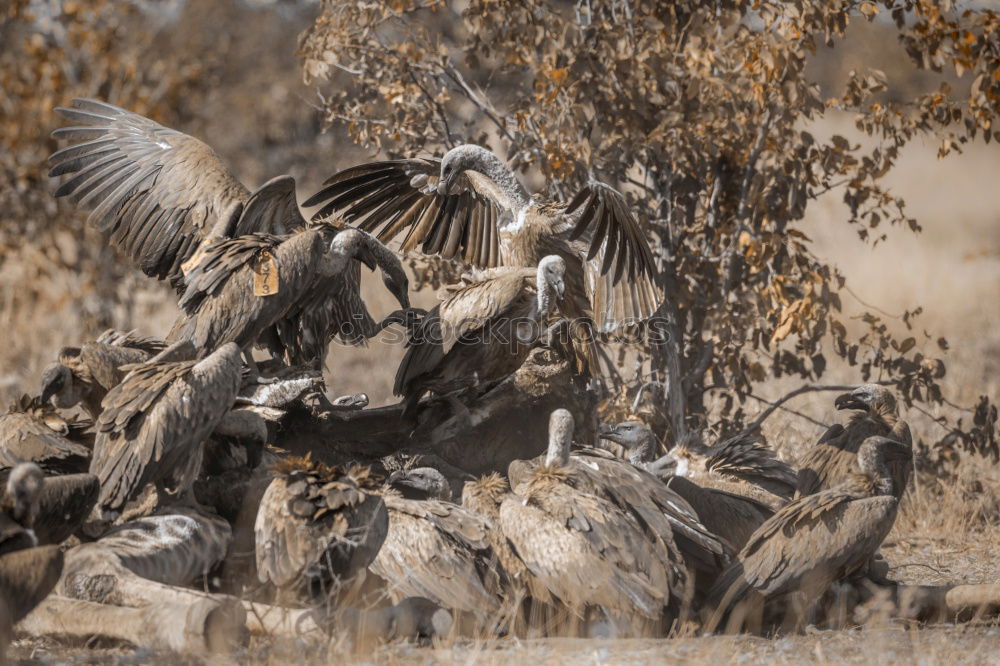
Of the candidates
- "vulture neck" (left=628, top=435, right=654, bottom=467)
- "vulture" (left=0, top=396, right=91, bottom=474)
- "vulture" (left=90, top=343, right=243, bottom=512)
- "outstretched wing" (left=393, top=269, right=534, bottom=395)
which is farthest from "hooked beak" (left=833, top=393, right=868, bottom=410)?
"vulture" (left=0, top=396, right=91, bottom=474)

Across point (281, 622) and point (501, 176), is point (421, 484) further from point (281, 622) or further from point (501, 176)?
point (501, 176)

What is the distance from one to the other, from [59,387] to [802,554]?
3401mm

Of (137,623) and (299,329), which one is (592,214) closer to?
(299,329)

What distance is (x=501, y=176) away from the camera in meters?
6.98

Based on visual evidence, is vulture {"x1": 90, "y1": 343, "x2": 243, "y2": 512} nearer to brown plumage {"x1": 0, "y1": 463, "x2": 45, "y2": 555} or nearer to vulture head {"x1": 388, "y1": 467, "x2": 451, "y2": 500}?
brown plumage {"x1": 0, "y1": 463, "x2": 45, "y2": 555}

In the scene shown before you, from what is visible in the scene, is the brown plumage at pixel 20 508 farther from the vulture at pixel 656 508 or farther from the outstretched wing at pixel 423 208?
the outstretched wing at pixel 423 208

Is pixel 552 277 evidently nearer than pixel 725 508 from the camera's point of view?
Yes

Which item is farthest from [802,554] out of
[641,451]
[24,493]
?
[24,493]

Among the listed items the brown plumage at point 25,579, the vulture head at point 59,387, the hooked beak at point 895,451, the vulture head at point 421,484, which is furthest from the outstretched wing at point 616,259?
the brown plumage at point 25,579

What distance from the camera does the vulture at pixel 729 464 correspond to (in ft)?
21.0

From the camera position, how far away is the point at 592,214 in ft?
20.1

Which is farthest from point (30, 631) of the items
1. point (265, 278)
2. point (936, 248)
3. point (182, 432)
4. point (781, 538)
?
point (936, 248)

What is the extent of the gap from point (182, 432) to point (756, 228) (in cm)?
380

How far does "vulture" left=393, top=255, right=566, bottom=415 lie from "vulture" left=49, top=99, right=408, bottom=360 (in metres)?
0.34
